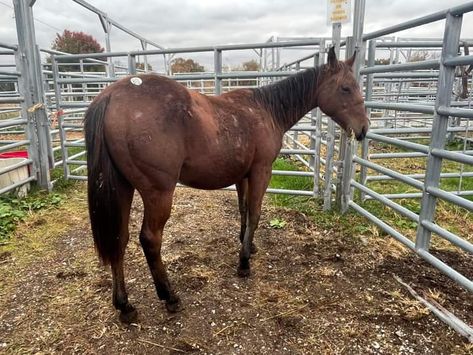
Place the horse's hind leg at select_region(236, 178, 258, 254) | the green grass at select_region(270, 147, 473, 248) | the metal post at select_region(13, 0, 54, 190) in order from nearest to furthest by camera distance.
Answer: the horse's hind leg at select_region(236, 178, 258, 254) → the green grass at select_region(270, 147, 473, 248) → the metal post at select_region(13, 0, 54, 190)

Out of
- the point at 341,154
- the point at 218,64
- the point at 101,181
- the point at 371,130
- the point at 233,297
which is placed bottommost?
the point at 233,297

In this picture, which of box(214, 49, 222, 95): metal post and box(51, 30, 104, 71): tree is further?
box(51, 30, 104, 71): tree

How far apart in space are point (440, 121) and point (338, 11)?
177 cm

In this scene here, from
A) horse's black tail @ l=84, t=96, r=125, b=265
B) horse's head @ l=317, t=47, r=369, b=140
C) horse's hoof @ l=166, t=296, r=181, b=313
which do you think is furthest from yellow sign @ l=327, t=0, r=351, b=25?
horse's hoof @ l=166, t=296, r=181, b=313

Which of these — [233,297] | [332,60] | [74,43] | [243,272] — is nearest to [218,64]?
[332,60]

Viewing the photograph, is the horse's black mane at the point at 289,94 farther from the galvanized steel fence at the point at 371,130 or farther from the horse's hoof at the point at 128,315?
the horse's hoof at the point at 128,315

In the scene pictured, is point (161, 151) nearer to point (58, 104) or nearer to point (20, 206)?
point (20, 206)

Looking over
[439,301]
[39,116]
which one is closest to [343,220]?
[439,301]

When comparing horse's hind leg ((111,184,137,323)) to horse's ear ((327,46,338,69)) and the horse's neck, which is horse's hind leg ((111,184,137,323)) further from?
horse's ear ((327,46,338,69))

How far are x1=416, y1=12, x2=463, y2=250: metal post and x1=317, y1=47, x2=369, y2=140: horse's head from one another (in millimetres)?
593

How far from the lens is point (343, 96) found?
2969mm

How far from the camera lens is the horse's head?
116 inches

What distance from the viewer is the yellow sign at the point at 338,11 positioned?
3.54 m

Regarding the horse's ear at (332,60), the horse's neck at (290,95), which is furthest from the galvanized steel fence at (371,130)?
the horse's neck at (290,95)
